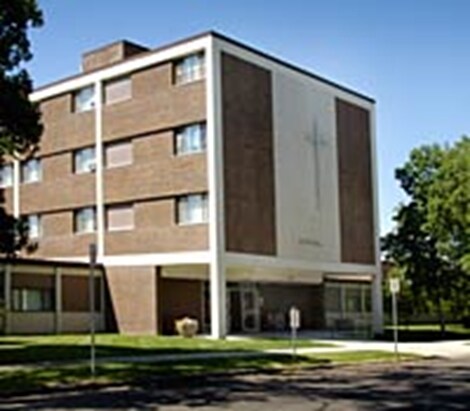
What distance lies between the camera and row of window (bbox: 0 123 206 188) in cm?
4212

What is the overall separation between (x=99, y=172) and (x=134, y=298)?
7.04 meters

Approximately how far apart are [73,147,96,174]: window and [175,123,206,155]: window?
6.03m

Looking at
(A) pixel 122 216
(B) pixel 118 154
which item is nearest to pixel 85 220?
(A) pixel 122 216

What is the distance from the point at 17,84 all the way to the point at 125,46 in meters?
22.0

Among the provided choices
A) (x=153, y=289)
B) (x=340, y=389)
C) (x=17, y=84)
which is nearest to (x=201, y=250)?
(x=153, y=289)

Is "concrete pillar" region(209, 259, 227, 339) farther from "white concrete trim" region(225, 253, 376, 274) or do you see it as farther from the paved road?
the paved road

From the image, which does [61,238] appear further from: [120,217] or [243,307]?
[243,307]

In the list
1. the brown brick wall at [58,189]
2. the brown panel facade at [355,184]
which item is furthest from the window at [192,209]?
the brown panel facade at [355,184]

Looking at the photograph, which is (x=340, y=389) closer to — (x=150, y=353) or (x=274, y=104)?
(x=150, y=353)

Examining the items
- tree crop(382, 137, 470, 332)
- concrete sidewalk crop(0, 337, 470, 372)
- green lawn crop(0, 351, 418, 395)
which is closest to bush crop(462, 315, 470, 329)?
tree crop(382, 137, 470, 332)

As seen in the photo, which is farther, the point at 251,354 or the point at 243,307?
the point at 243,307

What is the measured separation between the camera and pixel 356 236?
5231cm

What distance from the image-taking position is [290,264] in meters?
45.8

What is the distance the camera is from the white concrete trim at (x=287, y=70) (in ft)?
140
